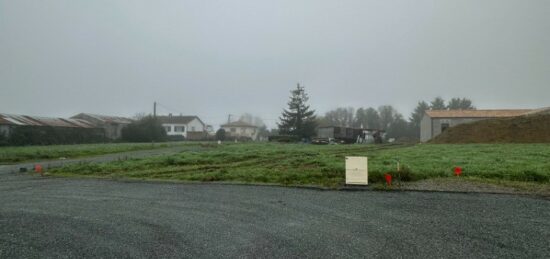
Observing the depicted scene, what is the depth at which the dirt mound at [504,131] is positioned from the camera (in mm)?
28656

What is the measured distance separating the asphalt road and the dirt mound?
91.3ft

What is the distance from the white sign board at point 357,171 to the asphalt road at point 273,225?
589 millimetres

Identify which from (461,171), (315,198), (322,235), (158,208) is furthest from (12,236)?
(461,171)

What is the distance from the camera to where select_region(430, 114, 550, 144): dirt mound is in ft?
94.0

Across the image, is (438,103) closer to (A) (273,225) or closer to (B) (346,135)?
(B) (346,135)

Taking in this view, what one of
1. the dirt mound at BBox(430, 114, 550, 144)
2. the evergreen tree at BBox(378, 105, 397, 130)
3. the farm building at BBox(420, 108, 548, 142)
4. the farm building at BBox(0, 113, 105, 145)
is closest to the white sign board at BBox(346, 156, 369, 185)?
the dirt mound at BBox(430, 114, 550, 144)

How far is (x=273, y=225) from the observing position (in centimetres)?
513

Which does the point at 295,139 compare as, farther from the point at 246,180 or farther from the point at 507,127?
the point at 246,180

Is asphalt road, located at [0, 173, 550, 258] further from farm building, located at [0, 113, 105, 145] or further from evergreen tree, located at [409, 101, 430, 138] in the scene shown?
evergreen tree, located at [409, 101, 430, 138]

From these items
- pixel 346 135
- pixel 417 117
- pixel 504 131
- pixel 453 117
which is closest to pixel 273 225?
pixel 504 131

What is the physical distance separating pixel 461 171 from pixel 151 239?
898 cm

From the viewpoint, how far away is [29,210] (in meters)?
6.25

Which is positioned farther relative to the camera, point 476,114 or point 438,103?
point 438,103

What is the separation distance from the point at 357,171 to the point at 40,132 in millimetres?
37196
